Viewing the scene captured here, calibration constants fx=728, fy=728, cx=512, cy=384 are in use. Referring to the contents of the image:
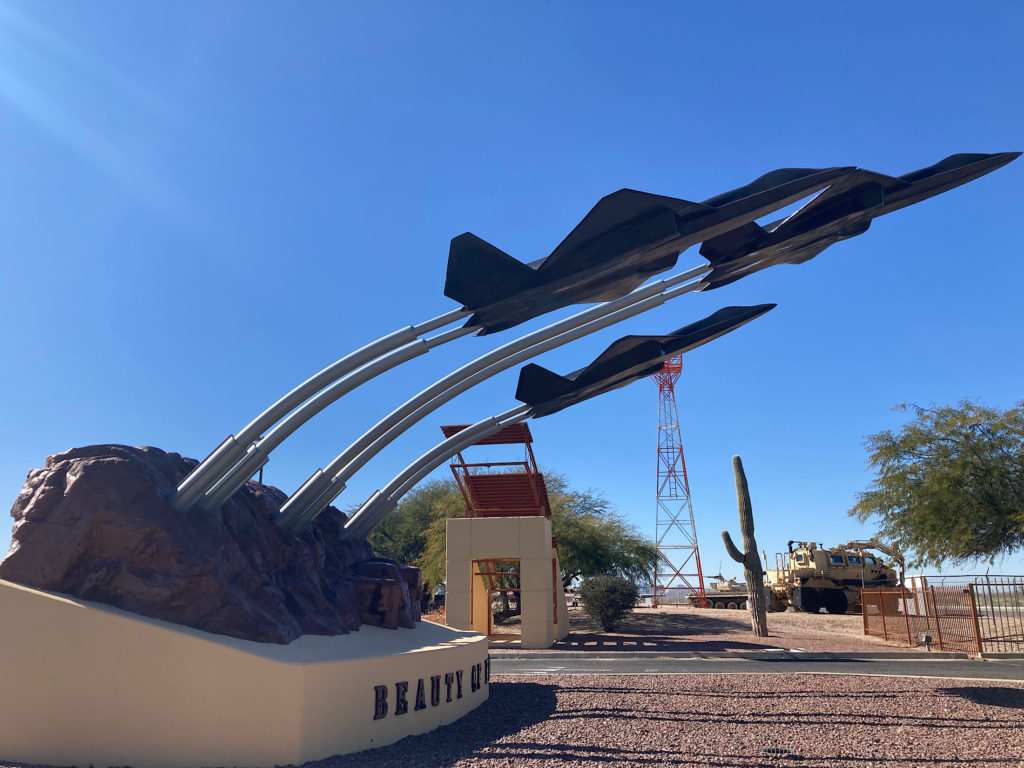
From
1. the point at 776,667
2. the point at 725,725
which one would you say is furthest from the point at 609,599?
the point at 725,725

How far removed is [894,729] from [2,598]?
35.3 feet

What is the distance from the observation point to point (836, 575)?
3441 cm

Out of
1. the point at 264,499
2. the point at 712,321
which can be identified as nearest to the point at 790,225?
the point at 712,321

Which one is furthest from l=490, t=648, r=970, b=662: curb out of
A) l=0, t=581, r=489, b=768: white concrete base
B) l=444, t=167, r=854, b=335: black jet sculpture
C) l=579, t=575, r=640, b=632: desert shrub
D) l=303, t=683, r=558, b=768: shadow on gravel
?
l=0, t=581, r=489, b=768: white concrete base

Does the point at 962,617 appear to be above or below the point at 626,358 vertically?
below

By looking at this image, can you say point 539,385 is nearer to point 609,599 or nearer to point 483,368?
point 483,368

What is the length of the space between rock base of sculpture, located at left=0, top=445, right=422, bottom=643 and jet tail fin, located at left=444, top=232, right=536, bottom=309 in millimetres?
4845

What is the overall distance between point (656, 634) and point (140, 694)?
71.5ft

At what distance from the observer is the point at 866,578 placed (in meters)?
34.6

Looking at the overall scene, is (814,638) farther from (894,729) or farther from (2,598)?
(2,598)

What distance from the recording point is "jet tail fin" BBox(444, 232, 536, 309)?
11438 millimetres

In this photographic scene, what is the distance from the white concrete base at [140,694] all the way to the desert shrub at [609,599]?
20.4 metres

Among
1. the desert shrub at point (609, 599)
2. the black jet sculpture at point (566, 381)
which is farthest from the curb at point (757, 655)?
the black jet sculpture at point (566, 381)

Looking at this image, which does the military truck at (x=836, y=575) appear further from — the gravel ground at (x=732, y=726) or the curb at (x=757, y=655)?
the gravel ground at (x=732, y=726)
